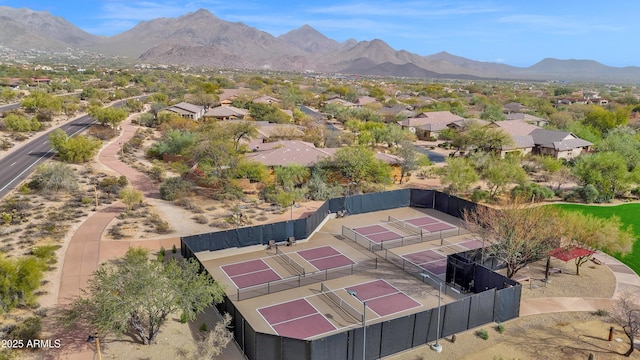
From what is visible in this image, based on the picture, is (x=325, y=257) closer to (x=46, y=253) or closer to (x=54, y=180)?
(x=46, y=253)

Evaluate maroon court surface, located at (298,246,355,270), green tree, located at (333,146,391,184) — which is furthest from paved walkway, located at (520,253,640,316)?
green tree, located at (333,146,391,184)

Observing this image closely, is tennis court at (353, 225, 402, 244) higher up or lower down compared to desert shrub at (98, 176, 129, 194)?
lower down

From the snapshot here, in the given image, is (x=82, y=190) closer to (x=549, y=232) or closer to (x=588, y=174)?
(x=549, y=232)

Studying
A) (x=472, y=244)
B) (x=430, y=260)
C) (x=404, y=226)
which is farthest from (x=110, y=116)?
(x=472, y=244)

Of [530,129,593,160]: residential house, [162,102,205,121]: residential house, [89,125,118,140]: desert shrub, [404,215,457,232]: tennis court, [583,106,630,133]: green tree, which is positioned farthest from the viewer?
[162,102,205,121]: residential house

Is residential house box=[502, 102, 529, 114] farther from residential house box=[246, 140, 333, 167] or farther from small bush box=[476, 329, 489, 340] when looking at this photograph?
small bush box=[476, 329, 489, 340]

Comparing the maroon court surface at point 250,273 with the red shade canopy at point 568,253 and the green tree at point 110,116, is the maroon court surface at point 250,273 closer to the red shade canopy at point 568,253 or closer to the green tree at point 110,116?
the red shade canopy at point 568,253

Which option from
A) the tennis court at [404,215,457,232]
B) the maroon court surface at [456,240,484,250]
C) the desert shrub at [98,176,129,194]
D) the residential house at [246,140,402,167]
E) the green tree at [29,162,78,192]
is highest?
the residential house at [246,140,402,167]
